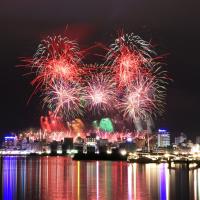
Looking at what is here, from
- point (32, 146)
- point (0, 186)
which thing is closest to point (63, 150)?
point (32, 146)

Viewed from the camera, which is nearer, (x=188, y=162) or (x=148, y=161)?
(x=188, y=162)

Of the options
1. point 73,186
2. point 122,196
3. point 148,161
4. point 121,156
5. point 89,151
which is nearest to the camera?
point 122,196

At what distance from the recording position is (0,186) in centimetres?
4588

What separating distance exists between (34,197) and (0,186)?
395 inches

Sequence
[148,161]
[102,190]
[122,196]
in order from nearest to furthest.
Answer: [122,196] < [102,190] < [148,161]

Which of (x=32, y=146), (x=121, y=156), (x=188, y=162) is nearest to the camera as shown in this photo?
(x=188, y=162)

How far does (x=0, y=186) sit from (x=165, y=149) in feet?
349

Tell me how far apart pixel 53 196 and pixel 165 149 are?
11447 centimetres

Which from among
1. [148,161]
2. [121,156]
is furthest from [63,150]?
[148,161]

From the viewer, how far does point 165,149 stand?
489 feet

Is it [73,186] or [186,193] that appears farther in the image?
[73,186]

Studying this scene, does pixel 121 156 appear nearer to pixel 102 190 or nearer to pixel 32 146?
pixel 32 146

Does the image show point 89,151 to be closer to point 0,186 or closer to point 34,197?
point 0,186

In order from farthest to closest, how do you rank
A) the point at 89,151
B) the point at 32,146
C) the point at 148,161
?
the point at 32,146
the point at 89,151
the point at 148,161
